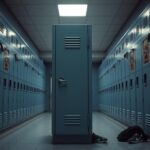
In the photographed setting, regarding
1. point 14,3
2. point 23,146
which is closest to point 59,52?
point 23,146

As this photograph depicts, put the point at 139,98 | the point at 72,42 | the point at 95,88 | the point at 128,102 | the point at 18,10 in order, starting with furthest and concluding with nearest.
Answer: the point at 95,88, the point at 18,10, the point at 128,102, the point at 139,98, the point at 72,42

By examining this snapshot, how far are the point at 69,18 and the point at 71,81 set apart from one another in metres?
4.22

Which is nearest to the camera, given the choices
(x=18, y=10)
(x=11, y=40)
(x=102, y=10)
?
(x=11, y=40)

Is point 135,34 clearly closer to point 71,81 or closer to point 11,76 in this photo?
point 71,81

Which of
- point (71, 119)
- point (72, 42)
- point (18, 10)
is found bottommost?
point (71, 119)

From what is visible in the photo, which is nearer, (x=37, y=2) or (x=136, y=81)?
(x=136, y=81)

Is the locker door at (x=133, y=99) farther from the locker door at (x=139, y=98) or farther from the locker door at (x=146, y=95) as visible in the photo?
the locker door at (x=146, y=95)

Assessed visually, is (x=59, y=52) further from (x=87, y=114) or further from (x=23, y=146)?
(x=23, y=146)

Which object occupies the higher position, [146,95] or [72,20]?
[72,20]

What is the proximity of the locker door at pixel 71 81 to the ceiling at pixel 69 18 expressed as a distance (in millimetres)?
2527

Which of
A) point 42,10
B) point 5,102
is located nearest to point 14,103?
point 5,102

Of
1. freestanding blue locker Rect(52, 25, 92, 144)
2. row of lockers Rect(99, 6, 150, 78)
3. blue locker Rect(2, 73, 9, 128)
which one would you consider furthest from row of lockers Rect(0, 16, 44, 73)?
row of lockers Rect(99, 6, 150, 78)

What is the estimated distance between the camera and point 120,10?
7.21 meters

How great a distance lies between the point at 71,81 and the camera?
415cm
